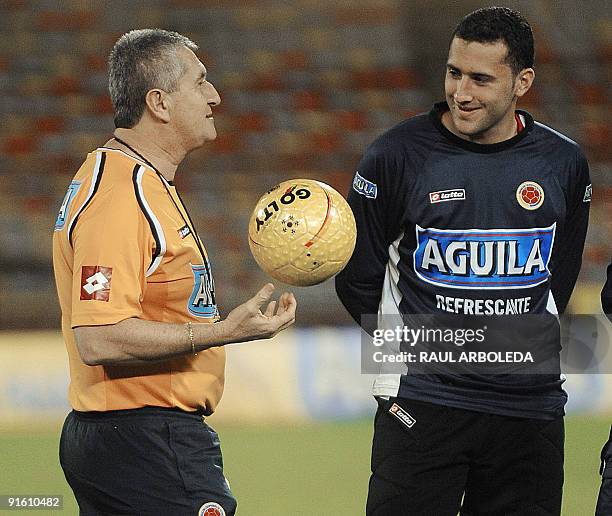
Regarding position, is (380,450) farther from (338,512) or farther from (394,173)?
(338,512)

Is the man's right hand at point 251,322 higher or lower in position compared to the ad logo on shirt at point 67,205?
lower

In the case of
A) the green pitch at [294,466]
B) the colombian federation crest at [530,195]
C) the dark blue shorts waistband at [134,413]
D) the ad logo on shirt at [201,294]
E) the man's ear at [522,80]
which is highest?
the man's ear at [522,80]

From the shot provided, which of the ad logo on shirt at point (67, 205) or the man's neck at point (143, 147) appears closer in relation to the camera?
the ad logo on shirt at point (67, 205)

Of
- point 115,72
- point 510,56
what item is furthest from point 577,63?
point 115,72

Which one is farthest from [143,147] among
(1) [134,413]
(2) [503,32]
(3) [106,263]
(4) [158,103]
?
(2) [503,32]

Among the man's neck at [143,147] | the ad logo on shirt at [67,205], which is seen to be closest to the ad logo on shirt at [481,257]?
the man's neck at [143,147]

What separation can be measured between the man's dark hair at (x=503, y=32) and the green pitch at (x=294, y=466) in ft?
8.61

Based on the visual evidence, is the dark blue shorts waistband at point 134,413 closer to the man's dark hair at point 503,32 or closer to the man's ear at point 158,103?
the man's ear at point 158,103

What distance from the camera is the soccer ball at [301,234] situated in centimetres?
288

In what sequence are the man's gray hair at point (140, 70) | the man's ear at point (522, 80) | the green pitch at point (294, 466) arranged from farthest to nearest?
the green pitch at point (294, 466)
the man's ear at point (522, 80)
the man's gray hair at point (140, 70)

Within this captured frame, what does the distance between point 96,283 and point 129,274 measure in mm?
84

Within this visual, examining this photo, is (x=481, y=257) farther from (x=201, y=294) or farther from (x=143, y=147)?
(x=143, y=147)

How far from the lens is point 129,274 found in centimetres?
269

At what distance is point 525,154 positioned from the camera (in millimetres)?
3385
